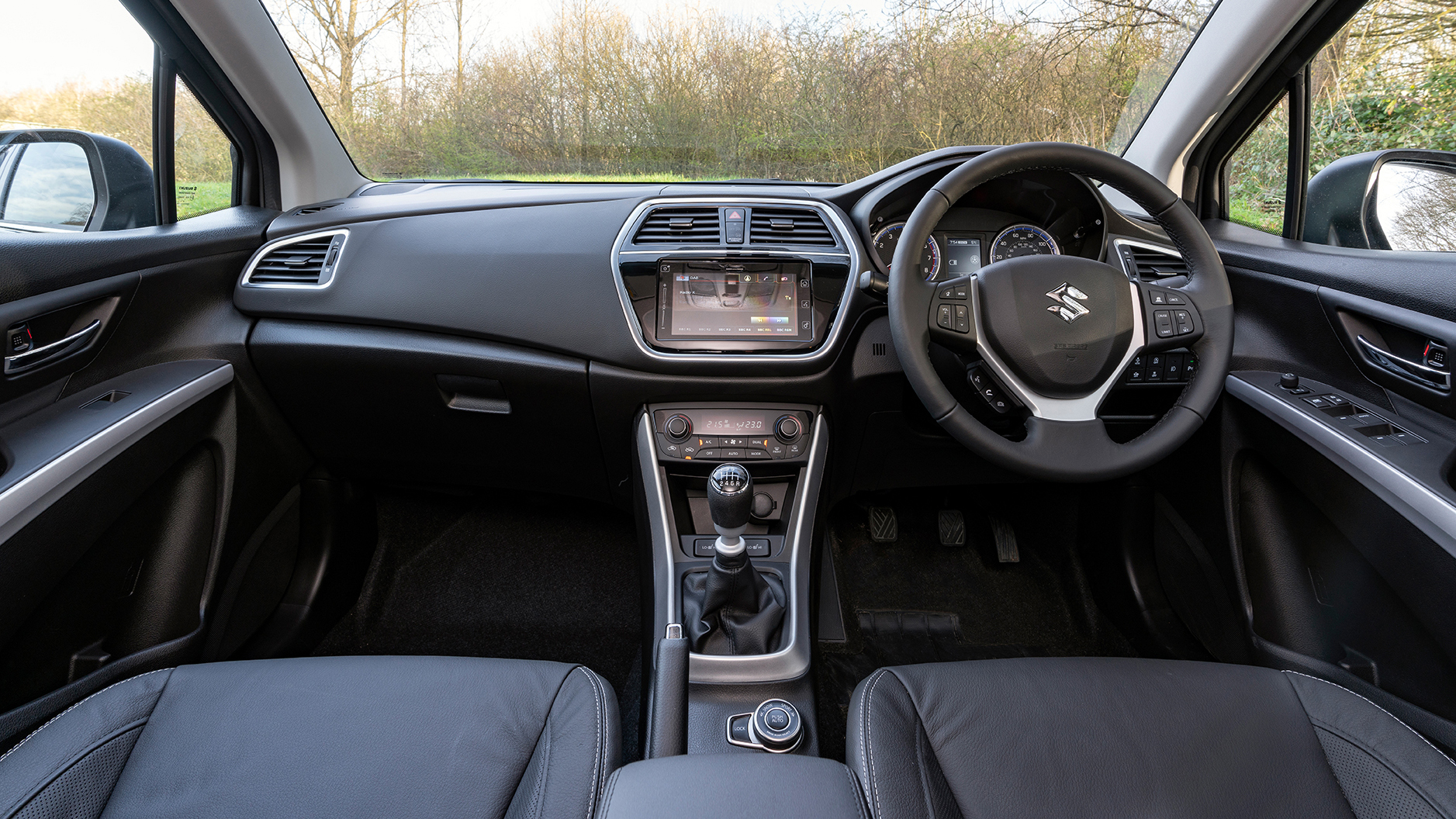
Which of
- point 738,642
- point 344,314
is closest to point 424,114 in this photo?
point 344,314

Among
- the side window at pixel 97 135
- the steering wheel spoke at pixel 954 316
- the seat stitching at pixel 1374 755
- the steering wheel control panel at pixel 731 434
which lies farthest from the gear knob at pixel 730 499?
the side window at pixel 97 135

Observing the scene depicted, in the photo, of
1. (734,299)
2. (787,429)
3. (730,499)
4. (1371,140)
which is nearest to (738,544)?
(730,499)

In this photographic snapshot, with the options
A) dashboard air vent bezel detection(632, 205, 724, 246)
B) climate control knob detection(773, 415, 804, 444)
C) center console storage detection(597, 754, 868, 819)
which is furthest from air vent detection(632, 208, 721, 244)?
center console storage detection(597, 754, 868, 819)

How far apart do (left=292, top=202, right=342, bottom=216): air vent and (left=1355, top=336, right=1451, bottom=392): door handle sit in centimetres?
239

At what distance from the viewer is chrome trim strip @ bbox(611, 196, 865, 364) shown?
1.62m

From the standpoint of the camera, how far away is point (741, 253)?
1.65m

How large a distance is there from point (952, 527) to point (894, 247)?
0.99 m

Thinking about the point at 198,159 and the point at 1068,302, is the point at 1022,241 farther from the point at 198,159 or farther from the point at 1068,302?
the point at 198,159

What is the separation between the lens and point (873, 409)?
1803 millimetres

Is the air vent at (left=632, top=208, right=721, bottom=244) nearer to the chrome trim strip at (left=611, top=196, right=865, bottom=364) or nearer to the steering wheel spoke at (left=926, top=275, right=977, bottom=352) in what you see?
the chrome trim strip at (left=611, top=196, right=865, bottom=364)

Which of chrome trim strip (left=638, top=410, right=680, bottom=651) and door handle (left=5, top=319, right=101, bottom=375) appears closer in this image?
door handle (left=5, top=319, right=101, bottom=375)

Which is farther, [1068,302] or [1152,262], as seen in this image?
[1152,262]

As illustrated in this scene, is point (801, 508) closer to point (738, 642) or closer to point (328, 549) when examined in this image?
point (738, 642)

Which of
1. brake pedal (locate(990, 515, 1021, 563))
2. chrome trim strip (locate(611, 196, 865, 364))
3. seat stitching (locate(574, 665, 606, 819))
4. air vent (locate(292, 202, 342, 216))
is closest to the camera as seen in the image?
seat stitching (locate(574, 665, 606, 819))
